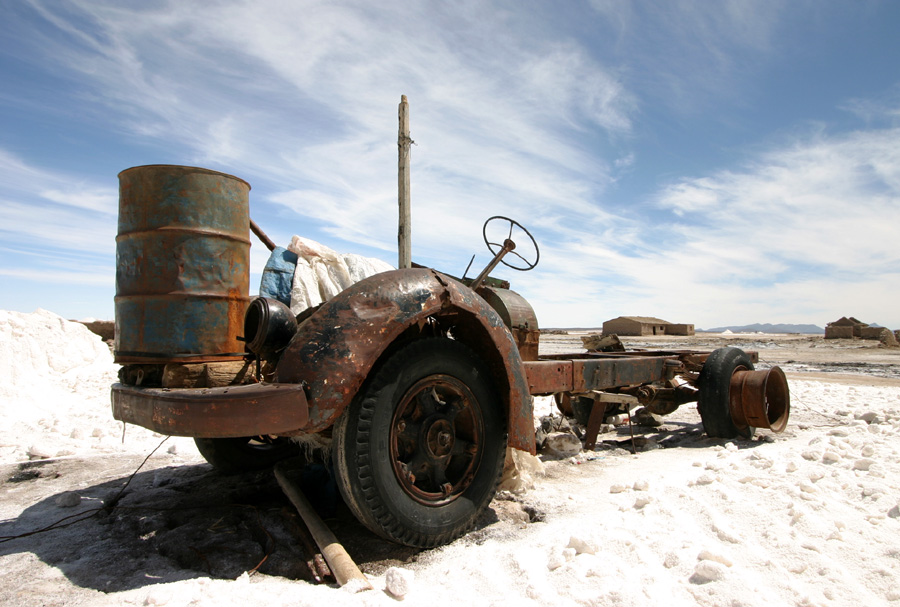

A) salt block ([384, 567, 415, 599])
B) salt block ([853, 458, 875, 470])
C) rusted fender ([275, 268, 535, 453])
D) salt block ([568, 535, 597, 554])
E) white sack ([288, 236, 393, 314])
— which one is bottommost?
salt block ([384, 567, 415, 599])

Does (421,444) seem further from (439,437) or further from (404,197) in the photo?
(404,197)

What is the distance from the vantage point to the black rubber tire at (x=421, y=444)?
2.50 metres

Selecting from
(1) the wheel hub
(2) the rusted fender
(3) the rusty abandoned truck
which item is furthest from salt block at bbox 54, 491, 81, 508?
(1) the wheel hub

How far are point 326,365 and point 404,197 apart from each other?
317 centimetres

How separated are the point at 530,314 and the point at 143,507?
9.94 feet

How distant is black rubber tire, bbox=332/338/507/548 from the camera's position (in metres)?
2.50

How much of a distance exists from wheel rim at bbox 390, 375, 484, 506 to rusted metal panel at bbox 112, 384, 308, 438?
531mm

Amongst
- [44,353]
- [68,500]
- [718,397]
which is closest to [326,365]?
[68,500]

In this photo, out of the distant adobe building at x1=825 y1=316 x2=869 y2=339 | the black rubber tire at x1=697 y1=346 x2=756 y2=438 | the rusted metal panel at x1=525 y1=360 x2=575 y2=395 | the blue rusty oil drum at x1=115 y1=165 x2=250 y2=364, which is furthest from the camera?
the distant adobe building at x1=825 y1=316 x2=869 y2=339

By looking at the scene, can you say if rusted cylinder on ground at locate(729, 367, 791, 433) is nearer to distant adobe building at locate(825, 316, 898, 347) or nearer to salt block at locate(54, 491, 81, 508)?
salt block at locate(54, 491, 81, 508)

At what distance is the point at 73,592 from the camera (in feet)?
7.44

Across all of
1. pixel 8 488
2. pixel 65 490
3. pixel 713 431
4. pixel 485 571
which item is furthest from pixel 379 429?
pixel 713 431

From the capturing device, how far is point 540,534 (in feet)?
9.20

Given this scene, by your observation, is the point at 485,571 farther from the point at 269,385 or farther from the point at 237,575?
the point at 269,385
